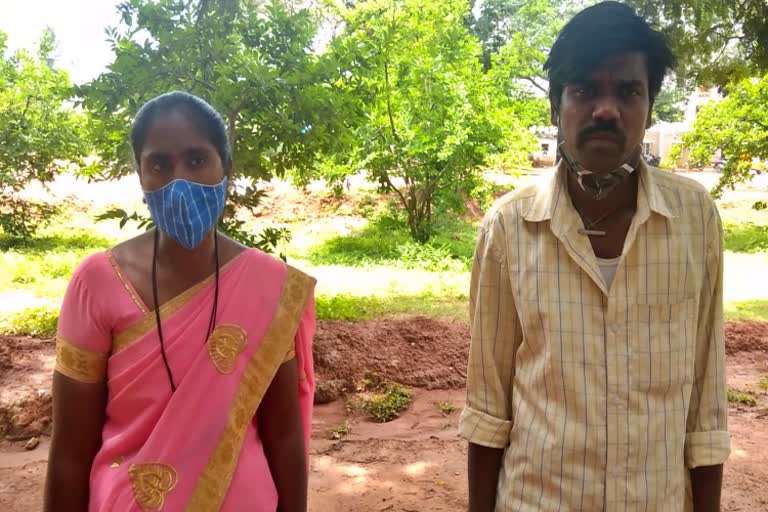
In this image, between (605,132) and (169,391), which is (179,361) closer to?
(169,391)

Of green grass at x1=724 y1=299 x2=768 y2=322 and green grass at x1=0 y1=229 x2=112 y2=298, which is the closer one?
green grass at x1=724 y1=299 x2=768 y2=322

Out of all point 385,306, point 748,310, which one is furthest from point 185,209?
point 748,310

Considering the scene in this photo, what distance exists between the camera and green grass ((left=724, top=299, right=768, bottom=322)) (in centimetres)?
679

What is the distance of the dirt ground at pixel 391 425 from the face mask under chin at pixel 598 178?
2.26m

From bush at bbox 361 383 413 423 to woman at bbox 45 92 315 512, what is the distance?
9.71ft

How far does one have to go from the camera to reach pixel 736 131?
10.7 metres

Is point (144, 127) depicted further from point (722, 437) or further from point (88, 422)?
point (722, 437)

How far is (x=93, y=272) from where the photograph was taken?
1.46m

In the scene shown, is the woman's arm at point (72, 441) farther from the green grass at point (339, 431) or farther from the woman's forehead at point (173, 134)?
the green grass at point (339, 431)

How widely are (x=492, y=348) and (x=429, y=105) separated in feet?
30.8

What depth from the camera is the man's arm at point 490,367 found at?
1.32 m

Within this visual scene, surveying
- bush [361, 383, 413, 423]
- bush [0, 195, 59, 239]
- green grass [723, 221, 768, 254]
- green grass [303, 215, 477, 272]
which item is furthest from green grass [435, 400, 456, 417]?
green grass [723, 221, 768, 254]

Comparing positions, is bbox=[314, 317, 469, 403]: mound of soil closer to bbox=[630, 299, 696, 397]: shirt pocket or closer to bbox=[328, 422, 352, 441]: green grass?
bbox=[328, 422, 352, 441]: green grass

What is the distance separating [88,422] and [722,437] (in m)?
1.30
